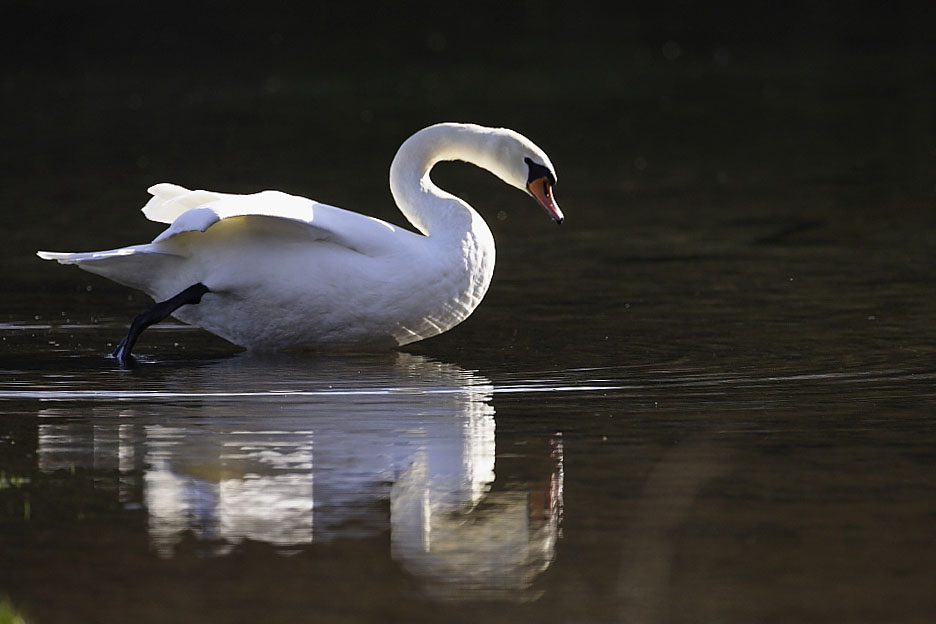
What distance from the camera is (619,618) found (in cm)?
418

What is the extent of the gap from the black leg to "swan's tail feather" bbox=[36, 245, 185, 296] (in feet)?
0.60

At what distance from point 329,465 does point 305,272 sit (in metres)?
2.21

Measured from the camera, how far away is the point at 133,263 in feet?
26.6

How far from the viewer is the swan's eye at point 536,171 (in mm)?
8547

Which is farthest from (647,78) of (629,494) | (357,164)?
(629,494)

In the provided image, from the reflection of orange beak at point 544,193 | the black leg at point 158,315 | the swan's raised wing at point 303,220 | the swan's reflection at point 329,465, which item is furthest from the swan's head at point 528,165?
the black leg at point 158,315

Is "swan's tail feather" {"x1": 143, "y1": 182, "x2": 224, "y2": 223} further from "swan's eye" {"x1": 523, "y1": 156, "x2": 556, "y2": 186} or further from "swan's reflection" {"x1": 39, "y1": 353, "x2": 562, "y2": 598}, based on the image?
"swan's eye" {"x1": 523, "y1": 156, "x2": 556, "y2": 186}

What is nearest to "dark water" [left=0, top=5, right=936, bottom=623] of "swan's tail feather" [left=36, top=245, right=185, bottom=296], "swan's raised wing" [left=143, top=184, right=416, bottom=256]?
"swan's tail feather" [left=36, top=245, right=185, bottom=296]

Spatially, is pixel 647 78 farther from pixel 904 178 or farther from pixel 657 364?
pixel 657 364

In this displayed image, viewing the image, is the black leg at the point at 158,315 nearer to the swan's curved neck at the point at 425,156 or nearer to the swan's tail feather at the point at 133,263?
the swan's tail feather at the point at 133,263

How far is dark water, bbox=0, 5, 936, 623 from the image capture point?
14.8 feet

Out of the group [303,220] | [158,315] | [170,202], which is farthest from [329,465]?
[170,202]

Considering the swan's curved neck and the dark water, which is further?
the swan's curved neck

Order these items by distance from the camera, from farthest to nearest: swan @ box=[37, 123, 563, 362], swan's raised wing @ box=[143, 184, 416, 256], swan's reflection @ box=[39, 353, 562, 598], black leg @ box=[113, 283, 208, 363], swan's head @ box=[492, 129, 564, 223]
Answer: swan's head @ box=[492, 129, 564, 223]
black leg @ box=[113, 283, 208, 363]
swan @ box=[37, 123, 563, 362]
swan's raised wing @ box=[143, 184, 416, 256]
swan's reflection @ box=[39, 353, 562, 598]
